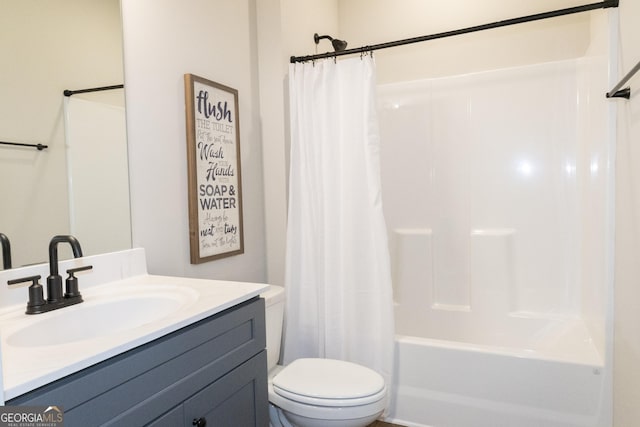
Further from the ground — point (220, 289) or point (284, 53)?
point (284, 53)

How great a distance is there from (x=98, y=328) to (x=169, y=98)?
0.94 m

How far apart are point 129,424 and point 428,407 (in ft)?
5.07

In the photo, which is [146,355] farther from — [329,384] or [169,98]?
[169,98]

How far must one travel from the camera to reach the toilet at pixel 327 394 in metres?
1.47

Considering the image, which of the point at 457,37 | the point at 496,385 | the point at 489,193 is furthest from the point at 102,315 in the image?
the point at 457,37

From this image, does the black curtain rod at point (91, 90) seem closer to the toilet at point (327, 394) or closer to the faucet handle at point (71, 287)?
the faucet handle at point (71, 287)

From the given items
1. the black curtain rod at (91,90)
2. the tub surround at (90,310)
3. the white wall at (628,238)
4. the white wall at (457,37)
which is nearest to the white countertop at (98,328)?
the tub surround at (90,310)

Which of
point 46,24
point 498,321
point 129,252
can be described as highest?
point 46,24

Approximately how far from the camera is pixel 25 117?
1.14 m

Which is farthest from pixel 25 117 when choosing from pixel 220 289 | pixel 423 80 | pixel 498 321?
pixel 498 321

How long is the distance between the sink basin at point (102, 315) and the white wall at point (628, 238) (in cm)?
153

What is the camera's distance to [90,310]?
1133mm

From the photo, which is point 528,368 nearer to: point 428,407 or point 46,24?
point 428,407

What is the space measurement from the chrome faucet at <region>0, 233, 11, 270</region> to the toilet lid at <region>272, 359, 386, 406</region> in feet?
3.35
